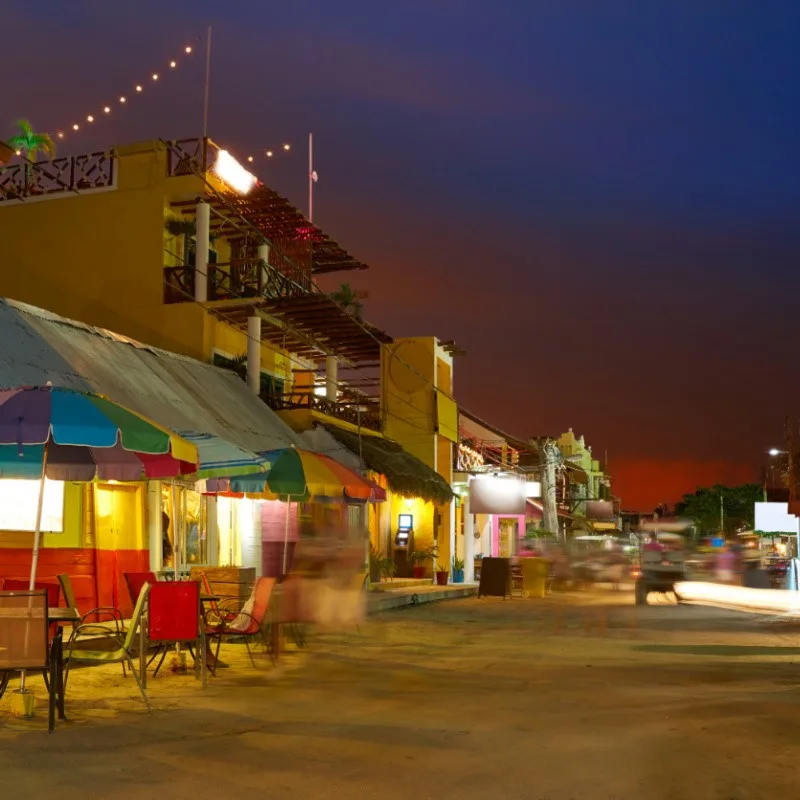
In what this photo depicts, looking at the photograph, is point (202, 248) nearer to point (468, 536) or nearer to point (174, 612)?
point (468, 536)

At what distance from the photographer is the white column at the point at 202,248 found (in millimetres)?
25453

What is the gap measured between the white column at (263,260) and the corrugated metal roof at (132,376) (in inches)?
116

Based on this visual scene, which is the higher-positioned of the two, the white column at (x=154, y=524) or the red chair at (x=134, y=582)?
the white column at (x=154, y=524)

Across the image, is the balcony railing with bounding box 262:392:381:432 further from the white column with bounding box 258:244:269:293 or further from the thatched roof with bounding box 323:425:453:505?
the white column with bounding box 258:244:269:293

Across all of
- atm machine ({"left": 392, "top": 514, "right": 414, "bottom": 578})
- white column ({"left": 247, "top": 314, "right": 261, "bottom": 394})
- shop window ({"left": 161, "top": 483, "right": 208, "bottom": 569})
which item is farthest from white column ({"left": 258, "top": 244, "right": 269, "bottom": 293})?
atm machine ({"left": 392, "top": 514, "right": 414, "bottom": 578})

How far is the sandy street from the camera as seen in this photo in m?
6.03

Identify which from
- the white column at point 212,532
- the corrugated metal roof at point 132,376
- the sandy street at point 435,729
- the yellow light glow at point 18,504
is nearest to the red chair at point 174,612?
the sandy street at point 435,729

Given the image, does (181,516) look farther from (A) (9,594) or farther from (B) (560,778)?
(B) (560,778)

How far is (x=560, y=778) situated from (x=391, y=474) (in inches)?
833

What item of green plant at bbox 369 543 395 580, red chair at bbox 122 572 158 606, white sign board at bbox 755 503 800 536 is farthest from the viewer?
white sign board at bbox 755 503 800 536

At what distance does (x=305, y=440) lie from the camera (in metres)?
26.1

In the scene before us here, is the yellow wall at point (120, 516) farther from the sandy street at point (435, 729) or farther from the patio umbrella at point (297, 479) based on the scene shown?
the sandy street at point (435, 729)

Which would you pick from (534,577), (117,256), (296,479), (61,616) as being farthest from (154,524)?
(534,577)

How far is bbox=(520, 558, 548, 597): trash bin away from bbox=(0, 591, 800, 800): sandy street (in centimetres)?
1481
